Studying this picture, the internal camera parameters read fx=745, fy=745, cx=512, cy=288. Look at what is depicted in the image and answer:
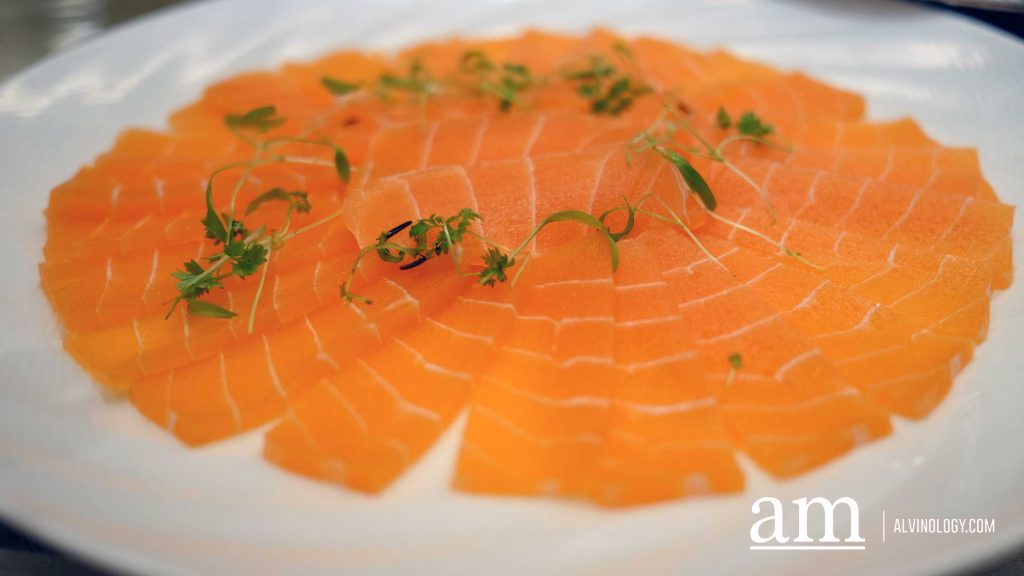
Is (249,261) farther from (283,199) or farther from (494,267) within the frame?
(494,267)

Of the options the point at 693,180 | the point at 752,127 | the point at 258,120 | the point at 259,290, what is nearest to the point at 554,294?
the point at 693,180

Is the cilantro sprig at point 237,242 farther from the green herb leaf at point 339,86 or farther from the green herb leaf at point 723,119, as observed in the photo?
the green herb leaf at point 723,119

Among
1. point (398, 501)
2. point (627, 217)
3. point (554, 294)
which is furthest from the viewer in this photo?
point (627, 217)

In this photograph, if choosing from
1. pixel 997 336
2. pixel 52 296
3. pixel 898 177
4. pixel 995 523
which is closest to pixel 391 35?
pixel 52 296

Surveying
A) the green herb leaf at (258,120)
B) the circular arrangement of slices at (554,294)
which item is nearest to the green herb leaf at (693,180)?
the circular arrangement of slices at (554,294)

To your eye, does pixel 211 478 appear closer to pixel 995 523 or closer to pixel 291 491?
pixel 291 491
